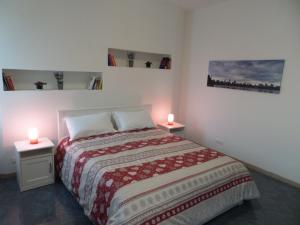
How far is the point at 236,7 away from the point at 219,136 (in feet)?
6.93

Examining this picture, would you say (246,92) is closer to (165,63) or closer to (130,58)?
(165,63)

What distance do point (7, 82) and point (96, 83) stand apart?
1.14 m

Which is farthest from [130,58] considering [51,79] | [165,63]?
[51,79]

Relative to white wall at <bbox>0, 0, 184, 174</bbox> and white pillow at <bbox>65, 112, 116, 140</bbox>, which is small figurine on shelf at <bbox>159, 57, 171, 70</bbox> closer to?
white wall at <bbox>0, 0, 184, 174</bbox>

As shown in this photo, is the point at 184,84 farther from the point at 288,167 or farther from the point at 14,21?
the point at 14,21

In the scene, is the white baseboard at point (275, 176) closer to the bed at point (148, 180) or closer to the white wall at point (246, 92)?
the white wall at point (246, 92)

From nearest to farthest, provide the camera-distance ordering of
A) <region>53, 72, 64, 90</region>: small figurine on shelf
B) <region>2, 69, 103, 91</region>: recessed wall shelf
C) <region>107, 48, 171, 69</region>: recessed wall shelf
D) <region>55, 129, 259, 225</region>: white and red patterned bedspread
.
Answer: <region>55, 129, 259, 225</region>: white and red patterned bedspread < <region>2, 69, 103, 91</region>: recessed wall shelf < <region>53, 72, 64, 90</region>: small figurine on shelf < <region>107, 48, 171, 69</region>: recessed wall shelf

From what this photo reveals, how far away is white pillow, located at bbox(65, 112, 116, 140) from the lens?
110 inches

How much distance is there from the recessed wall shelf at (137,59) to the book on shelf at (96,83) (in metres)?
0.29

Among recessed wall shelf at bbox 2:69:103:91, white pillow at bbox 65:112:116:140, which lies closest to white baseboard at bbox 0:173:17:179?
white pillow at bbox 65:112:116:140

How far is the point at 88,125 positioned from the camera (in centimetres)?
287

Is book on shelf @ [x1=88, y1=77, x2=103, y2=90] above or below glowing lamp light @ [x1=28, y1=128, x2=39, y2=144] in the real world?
above

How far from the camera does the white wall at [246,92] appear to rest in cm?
283

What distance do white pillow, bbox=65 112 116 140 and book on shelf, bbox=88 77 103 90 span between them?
1.53 ft
